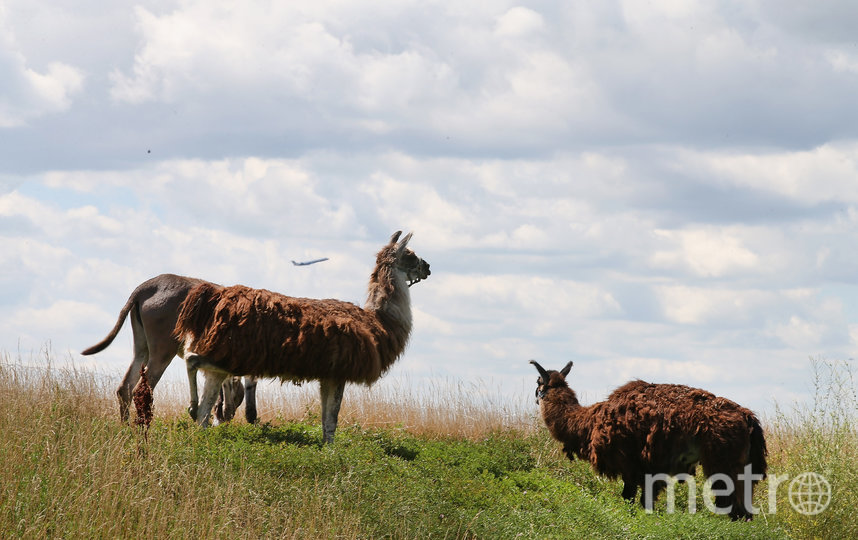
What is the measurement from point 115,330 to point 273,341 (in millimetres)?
2709

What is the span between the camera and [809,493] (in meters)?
13.3

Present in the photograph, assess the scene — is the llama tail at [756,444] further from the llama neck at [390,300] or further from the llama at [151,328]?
the llama at [151,328]

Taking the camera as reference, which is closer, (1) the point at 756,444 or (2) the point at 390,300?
(1) the point at 756,444

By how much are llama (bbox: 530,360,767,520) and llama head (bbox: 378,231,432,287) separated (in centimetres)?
447

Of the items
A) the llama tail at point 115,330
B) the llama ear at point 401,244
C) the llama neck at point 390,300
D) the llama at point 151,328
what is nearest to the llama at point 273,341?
the llama at point 151,328

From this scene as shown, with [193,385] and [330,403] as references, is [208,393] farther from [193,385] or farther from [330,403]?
[330,403]

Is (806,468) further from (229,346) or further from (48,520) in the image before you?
(48,520)

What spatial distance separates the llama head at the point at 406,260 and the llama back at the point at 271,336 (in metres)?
1.74

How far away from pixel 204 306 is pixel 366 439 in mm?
3568

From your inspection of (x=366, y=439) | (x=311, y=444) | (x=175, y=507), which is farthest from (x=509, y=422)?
(x=175, y=507)

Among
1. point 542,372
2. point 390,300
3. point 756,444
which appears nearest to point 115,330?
point 390,300

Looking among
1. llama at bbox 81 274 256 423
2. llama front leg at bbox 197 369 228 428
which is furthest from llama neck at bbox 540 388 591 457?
llama at bbox 81 274 256 423

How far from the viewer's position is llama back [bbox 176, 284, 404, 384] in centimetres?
1397

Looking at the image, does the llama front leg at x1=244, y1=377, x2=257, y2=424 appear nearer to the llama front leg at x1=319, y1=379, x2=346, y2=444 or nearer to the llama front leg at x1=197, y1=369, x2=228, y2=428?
the llama front leg at x1=197, y1=369, x2=228, y2=428
